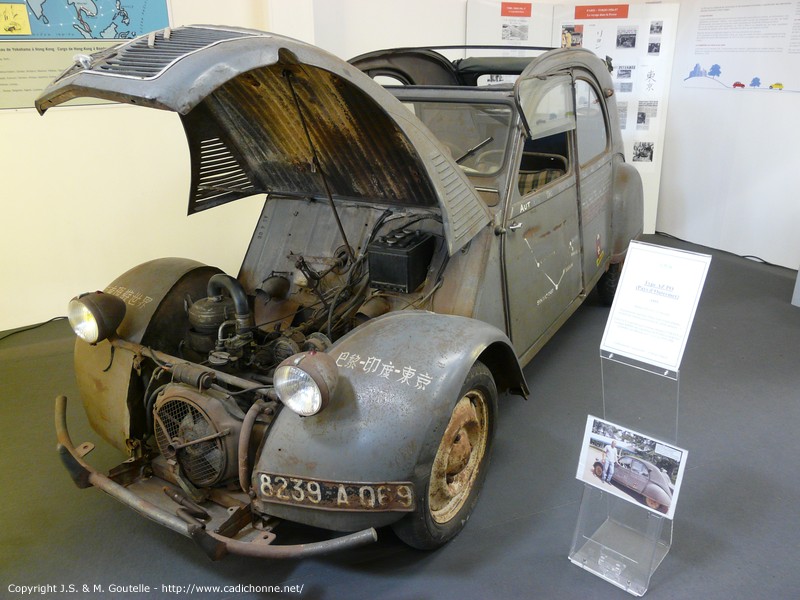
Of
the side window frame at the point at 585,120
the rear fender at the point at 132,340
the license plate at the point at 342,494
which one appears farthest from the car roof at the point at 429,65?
the license plate at the point at 342,494

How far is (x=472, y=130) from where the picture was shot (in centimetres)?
344

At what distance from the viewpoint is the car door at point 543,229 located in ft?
9.97

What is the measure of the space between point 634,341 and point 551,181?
4.86 ft

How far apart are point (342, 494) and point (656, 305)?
1.22 metres

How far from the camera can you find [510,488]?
2.85 meters

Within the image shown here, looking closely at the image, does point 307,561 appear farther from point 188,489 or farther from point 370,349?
point 370,349

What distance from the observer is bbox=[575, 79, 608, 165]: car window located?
3.75 m

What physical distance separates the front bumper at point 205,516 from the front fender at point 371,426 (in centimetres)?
10

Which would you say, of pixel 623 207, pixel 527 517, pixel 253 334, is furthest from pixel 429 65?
pixel 527 517

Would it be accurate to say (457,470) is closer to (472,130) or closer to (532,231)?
(532,231)

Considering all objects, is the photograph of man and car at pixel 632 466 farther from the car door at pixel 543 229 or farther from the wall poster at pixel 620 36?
the wall poster at pixel 620 36

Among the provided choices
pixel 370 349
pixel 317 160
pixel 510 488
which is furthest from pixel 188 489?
pixel 317 160

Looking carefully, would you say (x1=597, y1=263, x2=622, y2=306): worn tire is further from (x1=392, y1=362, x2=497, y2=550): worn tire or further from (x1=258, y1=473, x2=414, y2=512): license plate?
(x1=258, y1=473, x2=414, y2=512): license plate

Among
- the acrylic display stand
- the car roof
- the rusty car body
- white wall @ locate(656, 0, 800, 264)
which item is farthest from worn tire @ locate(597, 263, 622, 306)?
the acrylic display stand
